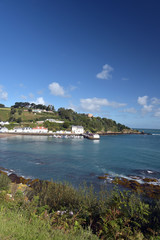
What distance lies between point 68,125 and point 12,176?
79.0 metres

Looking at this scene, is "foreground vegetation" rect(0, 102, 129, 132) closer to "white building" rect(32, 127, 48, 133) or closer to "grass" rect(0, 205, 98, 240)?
"white building" rect(32, 127, 48, 133)

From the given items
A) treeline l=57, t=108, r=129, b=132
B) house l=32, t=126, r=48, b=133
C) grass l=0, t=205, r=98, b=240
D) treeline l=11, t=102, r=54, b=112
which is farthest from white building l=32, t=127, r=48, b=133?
grass l=0, t=205, r=98, b=240

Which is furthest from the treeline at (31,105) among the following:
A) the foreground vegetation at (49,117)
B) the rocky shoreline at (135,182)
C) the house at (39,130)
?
the rocky shoreline at (135,182)

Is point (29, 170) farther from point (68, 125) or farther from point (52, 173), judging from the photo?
point (68, 125)

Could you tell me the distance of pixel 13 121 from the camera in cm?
9538

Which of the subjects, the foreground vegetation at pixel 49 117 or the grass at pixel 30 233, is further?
the foreground vegetation at pixel 49 117

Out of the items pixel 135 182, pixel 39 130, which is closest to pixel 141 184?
pixel 135 182

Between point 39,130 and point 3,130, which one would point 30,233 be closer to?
point 39,130

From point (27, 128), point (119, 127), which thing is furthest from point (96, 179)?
point (119, 127)

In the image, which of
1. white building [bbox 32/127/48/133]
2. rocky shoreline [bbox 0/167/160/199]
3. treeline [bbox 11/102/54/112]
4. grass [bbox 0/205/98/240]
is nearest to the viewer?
grass [bbox 0/205/98/240]

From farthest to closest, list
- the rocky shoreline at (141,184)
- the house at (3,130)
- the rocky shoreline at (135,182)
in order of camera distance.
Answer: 1. the house at (3,130)
2. the rocky shoreline at (135,182)
3. the rocky shoreline at (141,184)

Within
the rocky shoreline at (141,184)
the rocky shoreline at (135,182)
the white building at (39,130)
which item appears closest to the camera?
the rocky shoreline at (141,184)

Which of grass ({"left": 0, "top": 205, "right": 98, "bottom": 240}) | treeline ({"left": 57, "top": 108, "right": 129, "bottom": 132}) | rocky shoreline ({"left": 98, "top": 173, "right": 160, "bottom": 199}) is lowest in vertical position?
rocky shoreline ({"left": 98, "top": 173, "right": 160, "bottom": 199})

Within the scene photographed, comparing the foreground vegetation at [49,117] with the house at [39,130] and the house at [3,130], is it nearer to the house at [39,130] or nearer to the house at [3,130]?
the house at [39,130]
